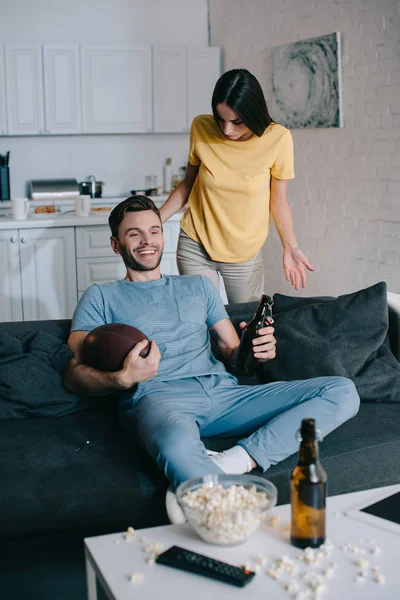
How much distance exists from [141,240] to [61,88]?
13.9ft

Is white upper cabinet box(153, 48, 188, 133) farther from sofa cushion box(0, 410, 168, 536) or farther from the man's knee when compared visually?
sofa cushion box(0, 410, 168, 536)

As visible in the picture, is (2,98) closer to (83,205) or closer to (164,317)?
(83,205)

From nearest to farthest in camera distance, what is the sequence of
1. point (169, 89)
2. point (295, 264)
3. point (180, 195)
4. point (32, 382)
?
Result: point (32, 382)
point (295, 264)
point (180, 195)
point (169, 89)

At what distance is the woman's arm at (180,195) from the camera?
11.3 ft

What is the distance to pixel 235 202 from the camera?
3.32 metres

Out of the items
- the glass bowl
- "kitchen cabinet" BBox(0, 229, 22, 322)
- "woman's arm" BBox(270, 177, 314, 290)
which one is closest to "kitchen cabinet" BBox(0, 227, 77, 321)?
"kitchen cabinet" BBox(0, 229, 22, 322)

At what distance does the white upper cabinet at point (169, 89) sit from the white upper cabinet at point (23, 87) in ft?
3.27

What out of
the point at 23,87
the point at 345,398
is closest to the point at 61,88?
the point at 23,87

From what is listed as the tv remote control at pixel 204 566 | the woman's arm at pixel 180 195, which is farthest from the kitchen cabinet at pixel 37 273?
the tv remote control at pixel 204 566

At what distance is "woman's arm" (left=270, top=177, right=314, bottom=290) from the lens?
317 cm

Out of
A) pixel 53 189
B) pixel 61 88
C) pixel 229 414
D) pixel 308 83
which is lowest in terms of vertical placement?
pixel 229 414

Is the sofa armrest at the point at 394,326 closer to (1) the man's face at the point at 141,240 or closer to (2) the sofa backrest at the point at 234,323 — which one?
(2) the sofa backrest at the point at 234,323

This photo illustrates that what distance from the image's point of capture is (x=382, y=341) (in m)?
2.85

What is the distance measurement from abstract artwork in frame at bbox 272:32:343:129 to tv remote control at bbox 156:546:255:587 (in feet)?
13.6
